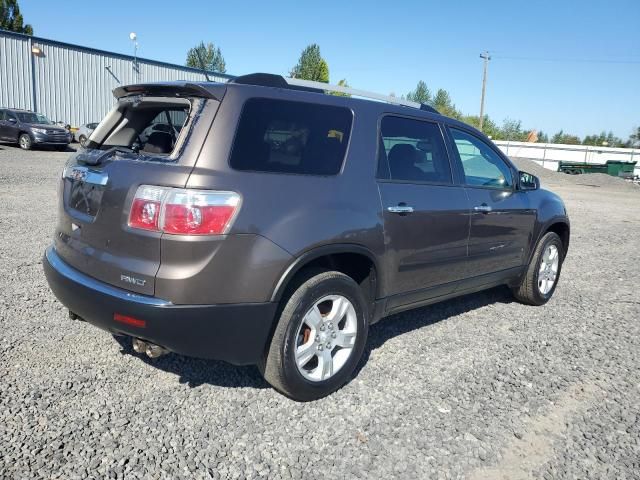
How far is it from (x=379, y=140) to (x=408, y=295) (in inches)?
44.5

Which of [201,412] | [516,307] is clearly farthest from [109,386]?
[516,307]

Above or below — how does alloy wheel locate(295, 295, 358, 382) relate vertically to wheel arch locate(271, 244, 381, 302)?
below

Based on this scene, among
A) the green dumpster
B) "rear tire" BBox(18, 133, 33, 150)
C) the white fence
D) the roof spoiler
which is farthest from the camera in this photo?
the white fence

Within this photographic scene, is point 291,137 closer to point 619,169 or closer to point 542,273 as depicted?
point 542,273

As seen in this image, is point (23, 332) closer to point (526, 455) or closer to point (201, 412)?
point (201, 412)

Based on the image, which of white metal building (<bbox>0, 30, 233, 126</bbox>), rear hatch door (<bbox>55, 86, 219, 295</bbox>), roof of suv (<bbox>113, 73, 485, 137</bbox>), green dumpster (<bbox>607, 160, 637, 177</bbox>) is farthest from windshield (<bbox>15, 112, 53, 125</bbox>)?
green dumpster (<bbox>607, 160, 637, 177</bbox>)

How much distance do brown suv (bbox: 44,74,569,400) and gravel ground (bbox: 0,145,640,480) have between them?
0.34 m

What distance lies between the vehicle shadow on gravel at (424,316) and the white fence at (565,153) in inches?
1709

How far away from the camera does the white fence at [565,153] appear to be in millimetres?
44812

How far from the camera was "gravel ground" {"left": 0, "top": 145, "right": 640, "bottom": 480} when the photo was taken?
2625 millimetres

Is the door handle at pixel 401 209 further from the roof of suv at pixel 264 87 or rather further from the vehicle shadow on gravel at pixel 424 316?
the vehicle shadow on gravel at pixel 424 316

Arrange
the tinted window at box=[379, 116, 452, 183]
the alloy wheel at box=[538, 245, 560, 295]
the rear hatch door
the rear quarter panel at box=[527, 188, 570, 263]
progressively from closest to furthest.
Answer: the rear hatch door → the tinted window at box=[379, 116, 452, 183] → the rear quarter panel at box=[527, 188, 570, 263] → the alloy wheel at box=[538, 245, 560, 295]

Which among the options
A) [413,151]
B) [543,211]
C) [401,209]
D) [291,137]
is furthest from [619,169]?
[291,137]

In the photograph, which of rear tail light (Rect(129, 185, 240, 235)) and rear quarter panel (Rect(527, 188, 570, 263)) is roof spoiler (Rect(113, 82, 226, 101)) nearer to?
rear tail light (Rect(129, 185, 240, 235))
